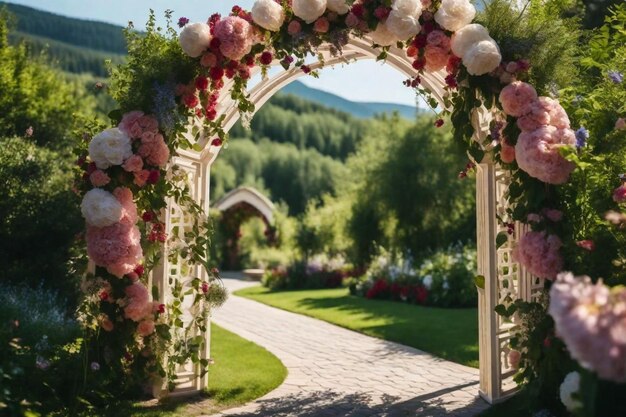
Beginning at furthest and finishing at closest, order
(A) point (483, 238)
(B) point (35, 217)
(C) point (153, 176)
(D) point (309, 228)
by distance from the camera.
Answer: (D) point (309, 228) < (B) point (35, 217) < (A) point (483, 238) < (C) point (153, 176)

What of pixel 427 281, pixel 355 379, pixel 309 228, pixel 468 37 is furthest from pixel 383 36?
pixel 309 228

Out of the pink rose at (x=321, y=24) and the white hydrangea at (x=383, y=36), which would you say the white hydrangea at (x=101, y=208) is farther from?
the white hydrangea at (x=383, y=36)

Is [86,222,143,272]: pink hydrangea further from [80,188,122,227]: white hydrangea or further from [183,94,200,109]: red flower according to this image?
[183,94,200,109]: red flower

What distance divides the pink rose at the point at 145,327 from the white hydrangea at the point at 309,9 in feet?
9.05

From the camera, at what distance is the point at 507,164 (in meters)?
4.78

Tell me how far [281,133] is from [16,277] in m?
41.0

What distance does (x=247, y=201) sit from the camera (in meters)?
25.2

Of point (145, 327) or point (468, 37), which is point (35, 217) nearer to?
point (145, 327)

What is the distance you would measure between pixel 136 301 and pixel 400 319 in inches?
253

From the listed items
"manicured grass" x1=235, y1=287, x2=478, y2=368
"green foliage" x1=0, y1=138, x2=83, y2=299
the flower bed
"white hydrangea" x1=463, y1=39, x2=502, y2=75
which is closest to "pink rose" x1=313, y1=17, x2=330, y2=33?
"white hydrangea" x1=463, y1=39, x2=502, y2=75

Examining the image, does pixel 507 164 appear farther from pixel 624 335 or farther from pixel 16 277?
pixel 16 277

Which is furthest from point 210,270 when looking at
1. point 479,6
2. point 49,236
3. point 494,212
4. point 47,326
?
point 49,236

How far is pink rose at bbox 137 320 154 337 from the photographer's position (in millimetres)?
5207

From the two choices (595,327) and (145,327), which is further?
(145,327)
